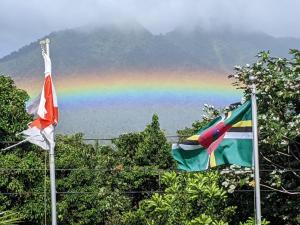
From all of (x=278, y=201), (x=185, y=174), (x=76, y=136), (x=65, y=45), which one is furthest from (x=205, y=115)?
(x=65, y=45)

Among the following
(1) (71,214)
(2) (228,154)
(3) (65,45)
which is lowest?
(1) (71,214)

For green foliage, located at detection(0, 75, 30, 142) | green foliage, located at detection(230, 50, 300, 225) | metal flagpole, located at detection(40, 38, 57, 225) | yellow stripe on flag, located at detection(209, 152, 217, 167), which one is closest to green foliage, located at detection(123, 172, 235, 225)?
green foliage, located at detection(230, 50, 300, 225)

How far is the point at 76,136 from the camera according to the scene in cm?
2906

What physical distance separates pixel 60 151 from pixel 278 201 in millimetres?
10806

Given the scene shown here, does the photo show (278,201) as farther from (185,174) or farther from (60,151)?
(60,151)

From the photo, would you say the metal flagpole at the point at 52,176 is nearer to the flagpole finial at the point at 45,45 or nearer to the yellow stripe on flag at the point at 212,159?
the flagpole finial at the point at 45,45

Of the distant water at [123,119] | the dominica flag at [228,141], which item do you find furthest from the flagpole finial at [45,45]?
the distant water at [123,119]

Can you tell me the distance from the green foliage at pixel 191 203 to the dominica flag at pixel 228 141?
1.95 m

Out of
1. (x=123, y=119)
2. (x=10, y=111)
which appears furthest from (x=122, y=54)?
(x=10, y=111)

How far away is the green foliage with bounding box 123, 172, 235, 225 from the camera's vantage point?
12.4 metres

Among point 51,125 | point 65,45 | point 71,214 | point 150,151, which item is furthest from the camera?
point 65,45

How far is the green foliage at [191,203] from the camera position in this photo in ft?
40.6

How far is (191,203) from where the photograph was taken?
41.5 feet

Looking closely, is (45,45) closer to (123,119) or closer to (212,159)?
(212,159)
